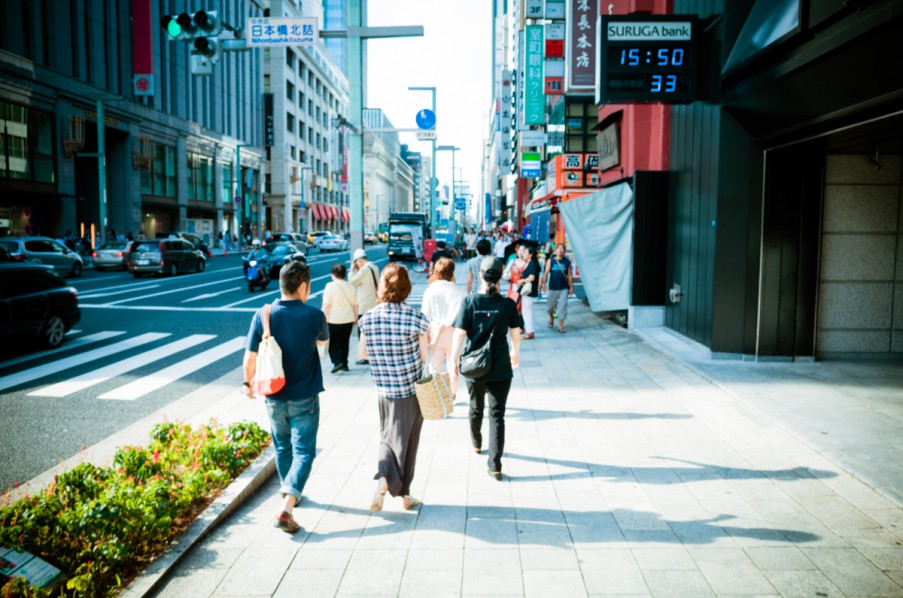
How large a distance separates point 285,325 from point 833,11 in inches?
252

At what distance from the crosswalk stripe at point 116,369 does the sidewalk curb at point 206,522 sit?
4.63 m

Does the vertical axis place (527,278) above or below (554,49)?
below

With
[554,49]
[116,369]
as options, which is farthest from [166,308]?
[554,49]

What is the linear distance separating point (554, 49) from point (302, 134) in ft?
216

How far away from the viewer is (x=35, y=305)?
11.3 meters

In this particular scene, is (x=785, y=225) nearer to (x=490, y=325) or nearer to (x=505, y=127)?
(x=490, y=325)

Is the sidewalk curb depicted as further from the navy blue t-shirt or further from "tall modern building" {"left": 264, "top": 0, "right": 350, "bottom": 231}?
"tall modern building" {"left": 264, "top": 0, "right": 350, "bottom": 231}

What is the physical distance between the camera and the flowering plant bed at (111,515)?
3731 mm

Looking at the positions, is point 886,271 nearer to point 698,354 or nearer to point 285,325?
point 698,354

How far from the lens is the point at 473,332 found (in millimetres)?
5562

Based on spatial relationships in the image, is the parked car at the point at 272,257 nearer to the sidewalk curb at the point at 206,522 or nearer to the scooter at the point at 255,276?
the scooter at the point at 255,276

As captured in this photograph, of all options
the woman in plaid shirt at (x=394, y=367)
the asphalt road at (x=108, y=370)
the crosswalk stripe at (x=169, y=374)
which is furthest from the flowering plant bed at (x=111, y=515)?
the crosswalk stripe at (x=169, y=374)

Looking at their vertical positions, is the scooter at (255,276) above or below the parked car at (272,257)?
below

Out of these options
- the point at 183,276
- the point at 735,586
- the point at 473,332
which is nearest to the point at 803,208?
the point at 473,332
